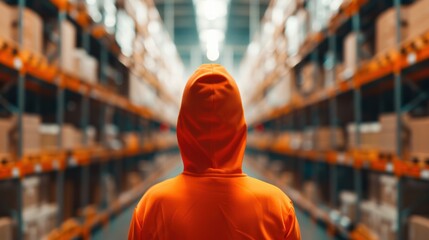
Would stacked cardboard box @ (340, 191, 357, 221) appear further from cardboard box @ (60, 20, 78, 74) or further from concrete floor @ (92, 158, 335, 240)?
cardboard box @ (60, 20, 78, 74)

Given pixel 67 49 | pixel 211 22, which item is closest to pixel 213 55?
pixel 211 22

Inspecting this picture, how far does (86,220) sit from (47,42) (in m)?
2.27

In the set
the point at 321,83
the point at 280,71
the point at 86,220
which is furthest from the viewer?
the point at 280,71

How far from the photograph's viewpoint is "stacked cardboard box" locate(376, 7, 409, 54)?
12.8 feet

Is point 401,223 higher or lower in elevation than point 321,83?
lower

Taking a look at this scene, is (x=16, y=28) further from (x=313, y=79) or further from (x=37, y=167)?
(x=313, y=79)

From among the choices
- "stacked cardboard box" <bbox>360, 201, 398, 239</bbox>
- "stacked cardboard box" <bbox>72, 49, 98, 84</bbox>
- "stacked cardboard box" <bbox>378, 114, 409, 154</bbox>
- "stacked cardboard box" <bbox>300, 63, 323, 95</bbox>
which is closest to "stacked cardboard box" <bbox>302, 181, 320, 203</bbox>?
"stacked cardboard box" <bbox>300, 63, 323, 95</bbox>

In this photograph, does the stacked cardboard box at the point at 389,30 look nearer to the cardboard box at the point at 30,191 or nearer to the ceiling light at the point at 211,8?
the cardboard box at the point at 30,191

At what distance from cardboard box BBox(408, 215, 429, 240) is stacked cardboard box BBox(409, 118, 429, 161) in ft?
1.72

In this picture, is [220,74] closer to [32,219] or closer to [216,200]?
[216,200]

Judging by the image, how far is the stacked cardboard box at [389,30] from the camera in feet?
12.8

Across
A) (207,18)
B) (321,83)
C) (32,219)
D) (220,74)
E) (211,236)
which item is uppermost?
(207,18)

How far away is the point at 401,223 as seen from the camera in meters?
3.70

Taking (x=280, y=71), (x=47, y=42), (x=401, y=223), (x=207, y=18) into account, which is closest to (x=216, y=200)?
(x=401, y=223)
